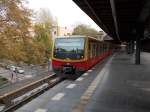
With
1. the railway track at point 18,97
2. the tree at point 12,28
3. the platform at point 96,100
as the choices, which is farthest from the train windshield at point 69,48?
the tree at point 12,28

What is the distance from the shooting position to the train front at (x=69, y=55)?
Result: 755 inches

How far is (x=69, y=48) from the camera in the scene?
64.1 feet

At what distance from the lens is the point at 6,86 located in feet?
53.2

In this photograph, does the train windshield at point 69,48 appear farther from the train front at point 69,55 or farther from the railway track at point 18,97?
the railway track at point 18,97

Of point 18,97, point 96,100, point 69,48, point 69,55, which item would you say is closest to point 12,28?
point 69,48

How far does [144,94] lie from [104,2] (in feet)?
21.2

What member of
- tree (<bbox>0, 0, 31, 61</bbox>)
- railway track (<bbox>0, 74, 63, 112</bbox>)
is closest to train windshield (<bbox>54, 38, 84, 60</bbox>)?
railway track (<bbox>0, 74, 63, 112</bbox>)

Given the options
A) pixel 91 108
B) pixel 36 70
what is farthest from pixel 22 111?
pixel 36 70

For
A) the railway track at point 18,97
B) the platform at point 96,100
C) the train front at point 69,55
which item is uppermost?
the train front at point 69,55

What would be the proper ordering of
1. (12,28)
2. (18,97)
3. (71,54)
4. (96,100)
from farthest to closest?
(12,28)
(71,54)
(18,97)
(96,100)

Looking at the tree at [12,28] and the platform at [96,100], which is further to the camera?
the tree at [12,28]

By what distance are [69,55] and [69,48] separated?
0.44 metres

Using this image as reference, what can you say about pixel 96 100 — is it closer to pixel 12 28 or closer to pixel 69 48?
Answer: pixel 69 48

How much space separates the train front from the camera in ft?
63.0
